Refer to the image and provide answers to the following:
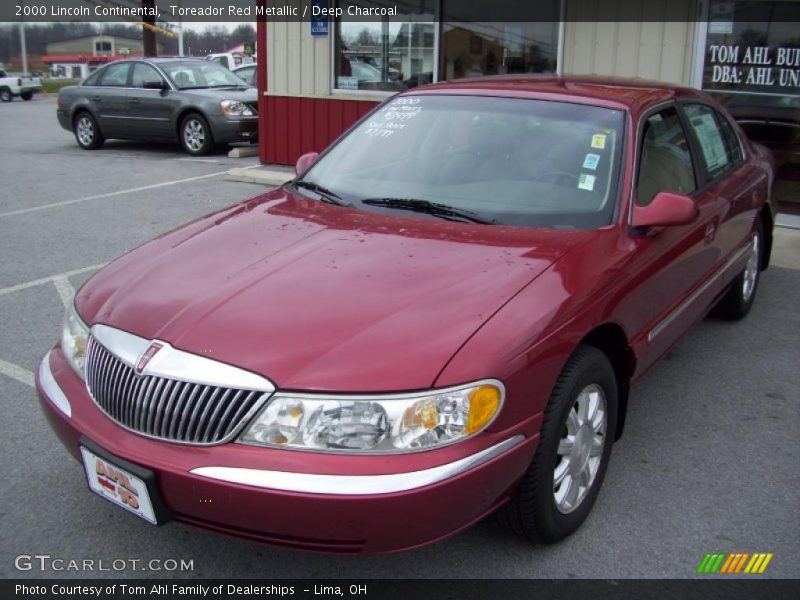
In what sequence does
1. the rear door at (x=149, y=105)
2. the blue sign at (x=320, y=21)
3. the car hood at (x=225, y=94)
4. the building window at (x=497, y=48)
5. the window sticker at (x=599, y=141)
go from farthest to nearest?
the rear door at (x=149, y=105)
the car hood at (x=225, y=94)
the blue sign at (x=320, y=21)
the building window at (x=497, y=48)
the window sticker at (x=599, y=141)

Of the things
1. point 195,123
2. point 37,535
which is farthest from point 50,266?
point 195,123

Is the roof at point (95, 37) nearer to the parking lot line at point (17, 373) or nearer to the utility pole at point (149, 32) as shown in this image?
the utility pole at point (149, 32)

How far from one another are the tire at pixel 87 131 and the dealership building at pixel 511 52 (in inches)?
186

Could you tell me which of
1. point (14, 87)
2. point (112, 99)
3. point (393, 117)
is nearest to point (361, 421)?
point (393, 117)

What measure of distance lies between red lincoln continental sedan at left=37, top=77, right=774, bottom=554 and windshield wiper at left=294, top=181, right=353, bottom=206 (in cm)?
1

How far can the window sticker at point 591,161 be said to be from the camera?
11.5 ft

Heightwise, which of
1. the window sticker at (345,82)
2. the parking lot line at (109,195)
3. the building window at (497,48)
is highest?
the building window at (497,48)

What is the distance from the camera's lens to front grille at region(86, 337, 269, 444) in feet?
7.87

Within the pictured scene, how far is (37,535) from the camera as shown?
3023mm

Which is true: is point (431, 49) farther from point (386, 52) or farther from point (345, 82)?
point (345, 82)

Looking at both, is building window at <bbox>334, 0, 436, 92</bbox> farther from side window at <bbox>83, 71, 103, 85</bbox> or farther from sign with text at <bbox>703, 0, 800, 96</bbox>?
side window at <bbox>83, 71, 103, 85</bbox>

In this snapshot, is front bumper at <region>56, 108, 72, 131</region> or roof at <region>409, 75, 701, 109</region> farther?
front bumper at <region>56, 108, 72, 131</region>

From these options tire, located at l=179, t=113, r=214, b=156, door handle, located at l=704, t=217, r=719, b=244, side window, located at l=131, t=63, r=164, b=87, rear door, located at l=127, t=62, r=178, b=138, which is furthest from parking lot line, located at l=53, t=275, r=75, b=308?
side window, located at l=131, t=63, r=164, b=87

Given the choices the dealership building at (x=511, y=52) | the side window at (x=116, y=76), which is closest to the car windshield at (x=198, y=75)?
the side window at (x=116, y=76)
